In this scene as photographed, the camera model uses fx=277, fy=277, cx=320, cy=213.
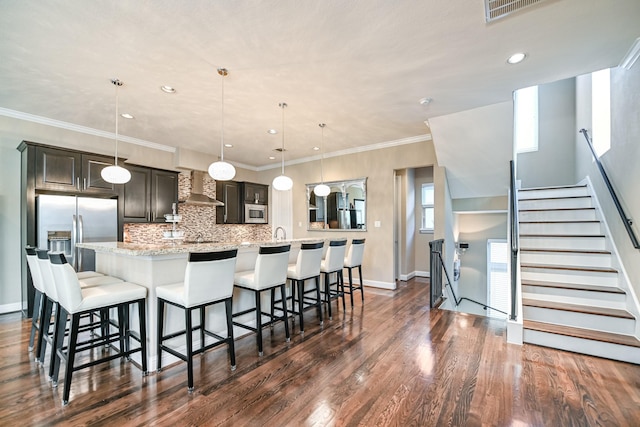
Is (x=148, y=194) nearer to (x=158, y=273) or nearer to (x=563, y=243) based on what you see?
(x=158, y=273)

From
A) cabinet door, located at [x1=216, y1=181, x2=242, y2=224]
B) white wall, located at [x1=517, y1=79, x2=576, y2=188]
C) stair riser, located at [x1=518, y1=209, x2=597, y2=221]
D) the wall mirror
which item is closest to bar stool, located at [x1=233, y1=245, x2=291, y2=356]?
the wall mirror

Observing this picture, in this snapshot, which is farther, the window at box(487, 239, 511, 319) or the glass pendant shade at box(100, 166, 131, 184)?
the window at box(487, 239, 511, 319)

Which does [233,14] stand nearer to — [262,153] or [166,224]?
[262,153]

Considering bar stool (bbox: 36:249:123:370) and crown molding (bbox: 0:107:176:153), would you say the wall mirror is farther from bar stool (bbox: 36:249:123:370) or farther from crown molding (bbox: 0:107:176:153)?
bar stool (bbox: 36:249:123:370)

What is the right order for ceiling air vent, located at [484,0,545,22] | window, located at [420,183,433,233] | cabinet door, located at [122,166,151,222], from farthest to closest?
window, located at [420,183,433,233]
cabinet door, located at [122,166,151,222]
ceiling air vent, located at [484,0,545,22]

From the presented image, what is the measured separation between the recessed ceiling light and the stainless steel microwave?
18.2 ft

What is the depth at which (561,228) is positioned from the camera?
3846 mm

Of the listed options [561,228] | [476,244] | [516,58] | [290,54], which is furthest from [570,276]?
[290,54]

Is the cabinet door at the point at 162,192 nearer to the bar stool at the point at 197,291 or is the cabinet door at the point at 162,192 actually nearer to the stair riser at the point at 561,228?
the bar stool at the point at 197,291

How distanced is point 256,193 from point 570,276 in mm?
5984

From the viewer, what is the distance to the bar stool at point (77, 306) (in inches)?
74.8

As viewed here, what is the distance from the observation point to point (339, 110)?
12.3ft

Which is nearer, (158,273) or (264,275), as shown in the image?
(158,273)

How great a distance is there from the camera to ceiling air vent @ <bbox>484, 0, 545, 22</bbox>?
1.89 meters
